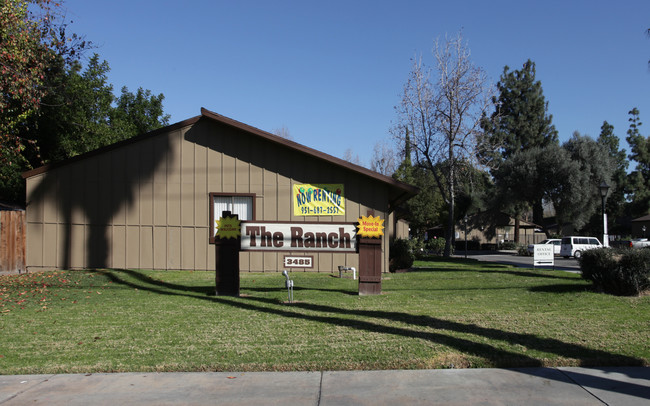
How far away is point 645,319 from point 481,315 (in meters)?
2.77

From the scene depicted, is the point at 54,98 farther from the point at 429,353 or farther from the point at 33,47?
the point at 429,353

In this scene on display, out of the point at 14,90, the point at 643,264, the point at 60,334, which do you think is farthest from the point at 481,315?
the point at 14,90

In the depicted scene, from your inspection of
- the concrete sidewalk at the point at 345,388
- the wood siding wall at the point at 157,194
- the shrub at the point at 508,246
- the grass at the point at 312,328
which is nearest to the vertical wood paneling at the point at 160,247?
the wood siding wall at the point at 157,194

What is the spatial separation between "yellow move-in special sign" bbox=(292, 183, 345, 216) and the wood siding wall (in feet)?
0.69

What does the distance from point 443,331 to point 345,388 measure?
8.66ft

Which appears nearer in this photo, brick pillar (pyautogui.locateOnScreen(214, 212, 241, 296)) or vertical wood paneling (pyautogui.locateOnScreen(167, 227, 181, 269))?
brick pillar (pyautogui.locateOnScreen(214, 212, 241, 296))

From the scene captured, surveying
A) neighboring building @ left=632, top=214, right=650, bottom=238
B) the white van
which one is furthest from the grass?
neighboring building @ left=632, top=214, right=650, bottom=238

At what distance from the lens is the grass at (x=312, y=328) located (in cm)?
648

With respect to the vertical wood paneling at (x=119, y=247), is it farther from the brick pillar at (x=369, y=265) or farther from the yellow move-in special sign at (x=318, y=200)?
the brick pillar at (x=369, y=265)

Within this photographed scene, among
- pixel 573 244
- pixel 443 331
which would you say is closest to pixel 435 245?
pixel 573 244

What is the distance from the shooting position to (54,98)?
78.1 feet

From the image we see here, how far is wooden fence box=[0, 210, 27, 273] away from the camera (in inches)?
638

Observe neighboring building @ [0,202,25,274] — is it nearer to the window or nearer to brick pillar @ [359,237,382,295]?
the window

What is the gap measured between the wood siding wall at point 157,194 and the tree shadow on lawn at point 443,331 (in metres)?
5.63
